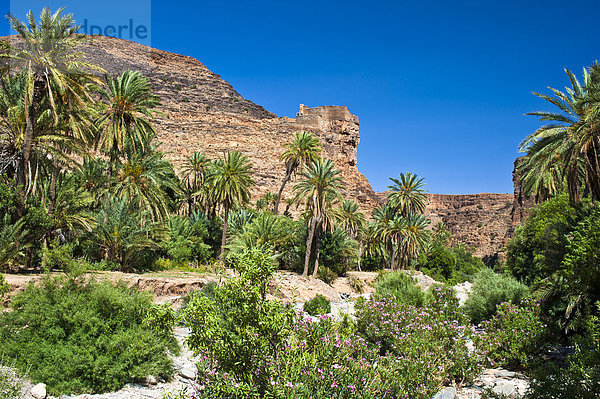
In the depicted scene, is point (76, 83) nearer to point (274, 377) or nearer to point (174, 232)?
point (174, 232)

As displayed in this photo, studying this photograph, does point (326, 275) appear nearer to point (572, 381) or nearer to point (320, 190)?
point (320, 190)

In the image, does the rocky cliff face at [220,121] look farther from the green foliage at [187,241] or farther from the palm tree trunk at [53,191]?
the palm tree trunk at [53,191]

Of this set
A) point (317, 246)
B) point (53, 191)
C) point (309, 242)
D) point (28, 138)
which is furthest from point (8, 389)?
point (317, 246)

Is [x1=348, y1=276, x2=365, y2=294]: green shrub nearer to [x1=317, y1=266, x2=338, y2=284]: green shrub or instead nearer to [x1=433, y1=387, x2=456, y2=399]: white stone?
[x1=317, y1=266, x2=338, y2=284]: green shrub

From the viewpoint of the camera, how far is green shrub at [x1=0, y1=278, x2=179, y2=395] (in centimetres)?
795

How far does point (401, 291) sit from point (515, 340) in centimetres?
571

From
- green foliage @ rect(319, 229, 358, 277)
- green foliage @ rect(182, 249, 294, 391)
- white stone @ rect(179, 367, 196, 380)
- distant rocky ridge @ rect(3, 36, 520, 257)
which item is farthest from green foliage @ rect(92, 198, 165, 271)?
distant rocky ridge @ rect(3, 36, 520, 257)

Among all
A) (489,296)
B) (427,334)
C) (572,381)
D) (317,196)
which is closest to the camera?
(572,381)

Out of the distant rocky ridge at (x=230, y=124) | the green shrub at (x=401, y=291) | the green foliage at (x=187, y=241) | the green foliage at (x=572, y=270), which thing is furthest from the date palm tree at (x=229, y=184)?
the distant rocky ridge at (x=230, y=124)

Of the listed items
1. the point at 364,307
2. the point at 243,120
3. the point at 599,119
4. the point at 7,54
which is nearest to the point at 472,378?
the point at 364,307

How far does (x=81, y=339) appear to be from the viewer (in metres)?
8.53

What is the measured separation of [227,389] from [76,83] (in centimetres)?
1457

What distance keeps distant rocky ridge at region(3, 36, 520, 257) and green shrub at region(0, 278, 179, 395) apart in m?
46.7

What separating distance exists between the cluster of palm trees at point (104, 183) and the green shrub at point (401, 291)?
517 centimetres
